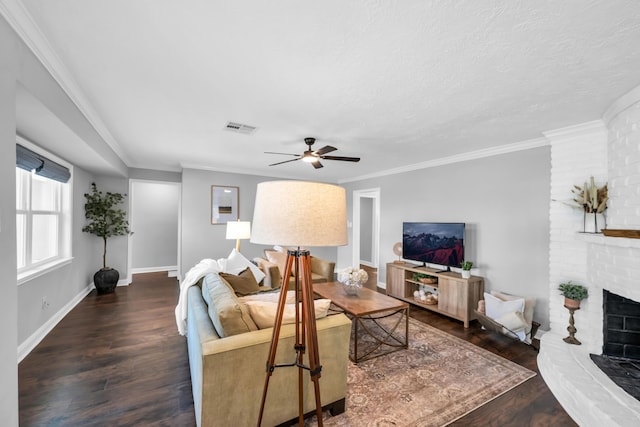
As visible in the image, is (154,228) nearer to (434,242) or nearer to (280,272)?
(280,272)

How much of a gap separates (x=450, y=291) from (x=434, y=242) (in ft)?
2.53

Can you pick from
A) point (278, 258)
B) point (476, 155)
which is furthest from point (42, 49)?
point (476, 155)

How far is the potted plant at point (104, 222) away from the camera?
4273 millimetres

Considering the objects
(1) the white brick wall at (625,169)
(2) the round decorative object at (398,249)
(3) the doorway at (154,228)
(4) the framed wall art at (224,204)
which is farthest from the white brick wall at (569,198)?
(3) the doorway at (154,228)

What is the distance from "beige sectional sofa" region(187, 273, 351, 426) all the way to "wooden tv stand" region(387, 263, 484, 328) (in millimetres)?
2293

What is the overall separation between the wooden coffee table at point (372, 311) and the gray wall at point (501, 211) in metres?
1.55

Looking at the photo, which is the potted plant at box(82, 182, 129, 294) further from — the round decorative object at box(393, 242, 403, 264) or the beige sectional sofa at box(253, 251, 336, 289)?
the round decorative object at box(393, 242, 403, 264)

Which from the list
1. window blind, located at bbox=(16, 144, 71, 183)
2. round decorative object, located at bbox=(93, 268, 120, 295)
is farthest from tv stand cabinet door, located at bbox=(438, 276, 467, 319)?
round decorative object, located at bbox=(93, 268, 120, 295)

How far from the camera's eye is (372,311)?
252 cm

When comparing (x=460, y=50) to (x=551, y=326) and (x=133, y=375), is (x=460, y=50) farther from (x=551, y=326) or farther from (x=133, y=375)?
(x=133, y=375)

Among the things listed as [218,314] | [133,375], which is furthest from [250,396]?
[133,375]

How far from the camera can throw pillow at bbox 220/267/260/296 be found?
114 inches

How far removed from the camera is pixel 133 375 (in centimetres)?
215

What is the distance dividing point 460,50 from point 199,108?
213cm
